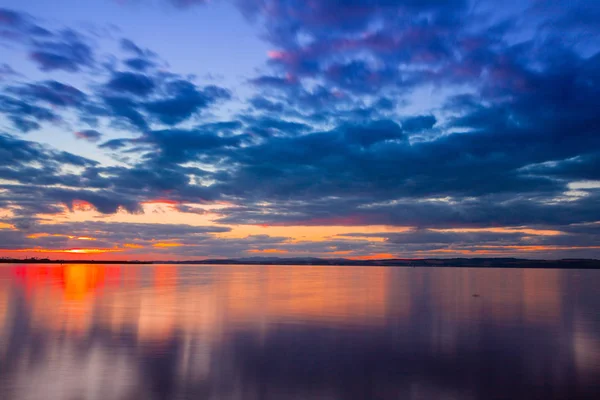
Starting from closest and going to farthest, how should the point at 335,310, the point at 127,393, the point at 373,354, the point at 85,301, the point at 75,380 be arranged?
the point at 127,393, the point at 75,380, the point at 373,354, the point at 335,310, the point at 85,301

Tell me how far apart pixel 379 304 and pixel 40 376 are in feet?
122

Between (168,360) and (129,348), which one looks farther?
(129,348)

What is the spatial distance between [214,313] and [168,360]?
18.8 meters

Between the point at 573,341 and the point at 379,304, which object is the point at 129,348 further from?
the point at 379,304

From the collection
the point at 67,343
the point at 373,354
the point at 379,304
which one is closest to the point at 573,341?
the point at 373,354

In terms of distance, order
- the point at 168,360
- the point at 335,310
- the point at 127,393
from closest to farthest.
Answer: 1. the point at 127,393
2. the point at 168,360
3. the point at 335,310

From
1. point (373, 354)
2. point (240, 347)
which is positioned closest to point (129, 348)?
point (240, 347)

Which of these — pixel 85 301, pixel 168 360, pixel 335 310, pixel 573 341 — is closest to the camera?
pixel 168 360

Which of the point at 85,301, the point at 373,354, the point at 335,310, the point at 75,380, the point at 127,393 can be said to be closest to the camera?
the point at 127,393

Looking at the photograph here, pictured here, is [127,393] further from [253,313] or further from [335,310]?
[335,310]

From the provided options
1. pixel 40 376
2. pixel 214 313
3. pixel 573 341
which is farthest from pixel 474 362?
pixel 214 313

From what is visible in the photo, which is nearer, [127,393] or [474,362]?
[127,393]

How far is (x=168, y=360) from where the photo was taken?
21.8 meters

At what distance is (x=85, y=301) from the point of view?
166ft
